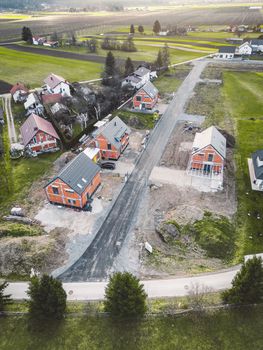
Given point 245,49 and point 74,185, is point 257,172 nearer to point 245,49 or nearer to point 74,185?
point 74,185

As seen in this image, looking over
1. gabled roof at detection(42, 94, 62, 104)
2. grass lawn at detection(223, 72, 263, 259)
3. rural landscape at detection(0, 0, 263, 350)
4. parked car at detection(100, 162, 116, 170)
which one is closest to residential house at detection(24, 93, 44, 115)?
rural landscape at detection(0, 0, 263, 350)

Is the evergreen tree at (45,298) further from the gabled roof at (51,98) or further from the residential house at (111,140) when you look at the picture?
the gabled roof at (51,98)

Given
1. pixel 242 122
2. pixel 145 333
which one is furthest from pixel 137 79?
pixel 145 333

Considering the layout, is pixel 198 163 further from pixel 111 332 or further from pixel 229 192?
pixel 111 332

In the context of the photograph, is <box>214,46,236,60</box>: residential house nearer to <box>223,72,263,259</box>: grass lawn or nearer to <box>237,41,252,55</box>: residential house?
<box>237,41,252,55</box>: residential house

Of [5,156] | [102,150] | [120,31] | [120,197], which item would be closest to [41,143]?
[5,156]

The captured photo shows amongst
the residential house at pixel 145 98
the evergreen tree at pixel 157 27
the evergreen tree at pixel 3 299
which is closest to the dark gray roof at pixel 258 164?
the residential house at pixel 145 98
